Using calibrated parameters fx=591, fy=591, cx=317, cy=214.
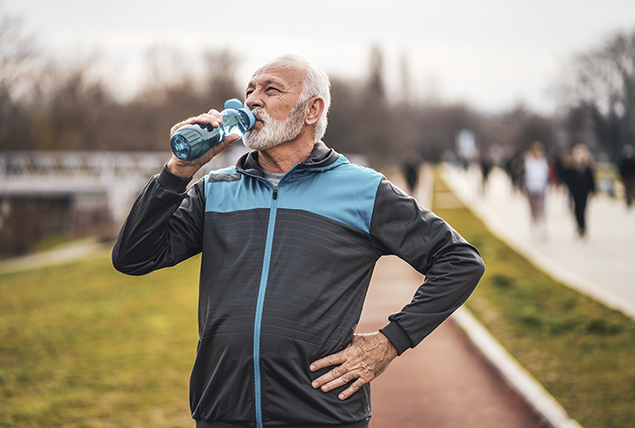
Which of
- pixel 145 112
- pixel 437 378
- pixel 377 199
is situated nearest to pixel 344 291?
pixel 377 199

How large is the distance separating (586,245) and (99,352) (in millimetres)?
9972

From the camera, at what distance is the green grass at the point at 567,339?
198 inches

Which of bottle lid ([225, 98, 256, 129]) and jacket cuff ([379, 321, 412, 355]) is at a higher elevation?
bottle lid ([225, 98, 256, 129])

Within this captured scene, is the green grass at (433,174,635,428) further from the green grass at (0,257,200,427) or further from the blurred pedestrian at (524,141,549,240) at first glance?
the green grass at (0,257,200,427)

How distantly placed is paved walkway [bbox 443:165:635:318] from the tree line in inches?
706

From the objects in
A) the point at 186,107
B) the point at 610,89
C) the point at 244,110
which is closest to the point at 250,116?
the point at 244,110

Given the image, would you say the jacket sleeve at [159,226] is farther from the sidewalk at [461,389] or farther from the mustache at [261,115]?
the sidewalk at [461,389]

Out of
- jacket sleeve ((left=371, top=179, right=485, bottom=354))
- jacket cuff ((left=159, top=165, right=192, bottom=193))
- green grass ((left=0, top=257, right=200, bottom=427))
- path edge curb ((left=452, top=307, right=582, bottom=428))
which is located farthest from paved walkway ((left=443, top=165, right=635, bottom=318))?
jacket cuff ((left=159, top=165, right=192, bottom=193))

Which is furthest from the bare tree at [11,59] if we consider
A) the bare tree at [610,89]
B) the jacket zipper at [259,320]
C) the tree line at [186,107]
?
the bare tree at [610,89]

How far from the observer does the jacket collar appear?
230cm

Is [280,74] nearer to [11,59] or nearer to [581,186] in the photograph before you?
[581,186]

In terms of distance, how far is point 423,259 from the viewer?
226 cm

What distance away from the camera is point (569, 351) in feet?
20.9

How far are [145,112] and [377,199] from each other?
4492 centimetres
